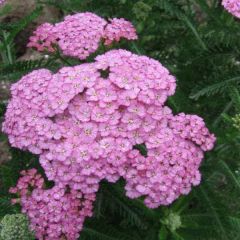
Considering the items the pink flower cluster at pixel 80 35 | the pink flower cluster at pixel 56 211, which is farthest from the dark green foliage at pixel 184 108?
the pink flower cluster at pixel 56 211

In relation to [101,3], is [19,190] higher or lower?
lower

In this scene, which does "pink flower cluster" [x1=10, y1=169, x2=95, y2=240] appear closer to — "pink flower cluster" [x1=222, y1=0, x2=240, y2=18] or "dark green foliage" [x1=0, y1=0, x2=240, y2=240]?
"dark green foliage" [x1=0, y1=0, x2=240, y2=240]

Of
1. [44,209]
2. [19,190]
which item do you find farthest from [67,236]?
[19,190]

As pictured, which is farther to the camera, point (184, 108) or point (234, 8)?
point (234, 8)

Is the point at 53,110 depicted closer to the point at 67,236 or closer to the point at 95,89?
the point at 95,89

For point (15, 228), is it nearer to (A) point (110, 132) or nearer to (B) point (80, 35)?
(A) point (110, 132)

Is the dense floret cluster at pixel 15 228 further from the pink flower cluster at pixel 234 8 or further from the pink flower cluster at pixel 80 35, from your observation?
the pink flower cluster at pixel 234 8

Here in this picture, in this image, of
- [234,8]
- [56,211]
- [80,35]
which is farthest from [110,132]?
[234,8]
